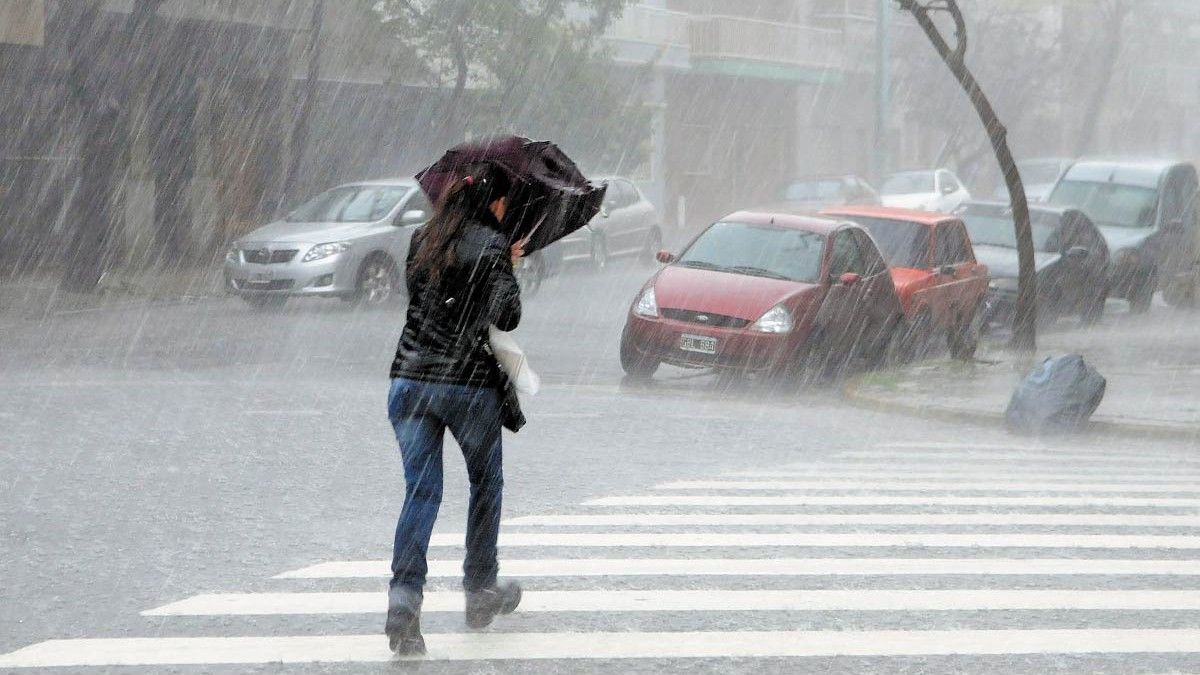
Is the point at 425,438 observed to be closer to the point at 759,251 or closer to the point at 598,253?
the point at 759,251

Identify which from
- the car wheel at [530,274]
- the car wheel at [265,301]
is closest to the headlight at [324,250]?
the car wheel at [265,301]

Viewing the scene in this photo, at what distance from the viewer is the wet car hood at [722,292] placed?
15.0 metres

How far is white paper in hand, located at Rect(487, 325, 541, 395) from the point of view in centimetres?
580

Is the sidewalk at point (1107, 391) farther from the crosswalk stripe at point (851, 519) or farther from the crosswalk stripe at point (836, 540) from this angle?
the crosswalk stripe at point (836, 540)

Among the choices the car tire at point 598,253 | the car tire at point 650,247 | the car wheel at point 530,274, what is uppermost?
the car wheel at point 530,274

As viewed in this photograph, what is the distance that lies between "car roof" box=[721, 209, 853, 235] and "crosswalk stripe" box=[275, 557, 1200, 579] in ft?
28.9

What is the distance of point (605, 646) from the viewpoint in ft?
19.8

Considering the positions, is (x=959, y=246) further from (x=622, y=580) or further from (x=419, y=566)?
(x=419, y=566)

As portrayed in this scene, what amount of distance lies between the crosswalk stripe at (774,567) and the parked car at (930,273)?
930 centimetres

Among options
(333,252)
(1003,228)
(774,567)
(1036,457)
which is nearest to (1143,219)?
(1003,228)

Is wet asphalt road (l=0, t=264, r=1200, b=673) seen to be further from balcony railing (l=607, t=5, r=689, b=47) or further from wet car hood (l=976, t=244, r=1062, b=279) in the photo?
balcony railing (l=607, t=5, r=689, b=47)

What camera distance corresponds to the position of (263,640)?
19.9ft

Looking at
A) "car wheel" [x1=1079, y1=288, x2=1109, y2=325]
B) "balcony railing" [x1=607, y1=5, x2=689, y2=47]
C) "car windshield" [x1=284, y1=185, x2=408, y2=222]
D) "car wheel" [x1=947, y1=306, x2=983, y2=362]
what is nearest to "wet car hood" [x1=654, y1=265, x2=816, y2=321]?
"car wheel" [x1=947, y1=306, x2=983, y2=362]

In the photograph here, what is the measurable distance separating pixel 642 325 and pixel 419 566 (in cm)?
945
